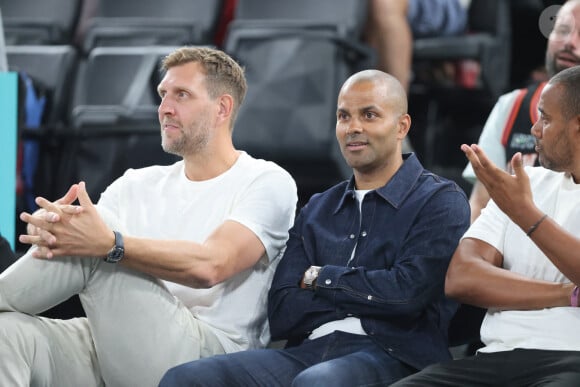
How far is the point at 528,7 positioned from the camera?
5.29 meters

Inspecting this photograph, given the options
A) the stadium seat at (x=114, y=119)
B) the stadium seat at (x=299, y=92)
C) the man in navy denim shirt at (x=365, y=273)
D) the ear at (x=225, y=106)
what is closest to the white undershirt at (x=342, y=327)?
the man in navy denim shirt at (x=365, y=273)

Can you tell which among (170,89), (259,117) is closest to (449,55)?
(259,117)

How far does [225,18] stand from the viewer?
5395mm

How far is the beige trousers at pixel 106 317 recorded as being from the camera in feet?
9.09

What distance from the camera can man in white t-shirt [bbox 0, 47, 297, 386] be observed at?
109 inches

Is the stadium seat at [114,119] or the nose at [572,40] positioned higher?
the nose at [572,40]

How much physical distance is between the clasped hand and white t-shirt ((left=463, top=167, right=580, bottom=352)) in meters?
0.94

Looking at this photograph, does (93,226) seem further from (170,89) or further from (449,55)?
(449,55)

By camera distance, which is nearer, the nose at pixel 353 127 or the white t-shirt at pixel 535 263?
the white t-shirt at pixel 535 263

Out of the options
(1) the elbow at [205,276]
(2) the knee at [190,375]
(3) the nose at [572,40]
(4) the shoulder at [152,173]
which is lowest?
(2) the knee at [190,375]

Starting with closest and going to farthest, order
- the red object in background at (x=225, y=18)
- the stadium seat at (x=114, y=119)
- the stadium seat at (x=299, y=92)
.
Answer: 1. the stadium seat at (x=299, y=92)
2. the stadium seat at (x=114, y=119)
3. the red object in background at (x=225, y=18)

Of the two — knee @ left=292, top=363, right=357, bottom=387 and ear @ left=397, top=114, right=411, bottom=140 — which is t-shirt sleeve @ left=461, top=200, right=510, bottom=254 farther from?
knee @ left=292, top=363, right=357, bottom=387

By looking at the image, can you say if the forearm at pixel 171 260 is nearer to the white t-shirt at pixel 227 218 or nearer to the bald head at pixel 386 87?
the white t-shirt at pixel 227 218

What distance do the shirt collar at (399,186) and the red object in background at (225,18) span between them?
8.20ft
